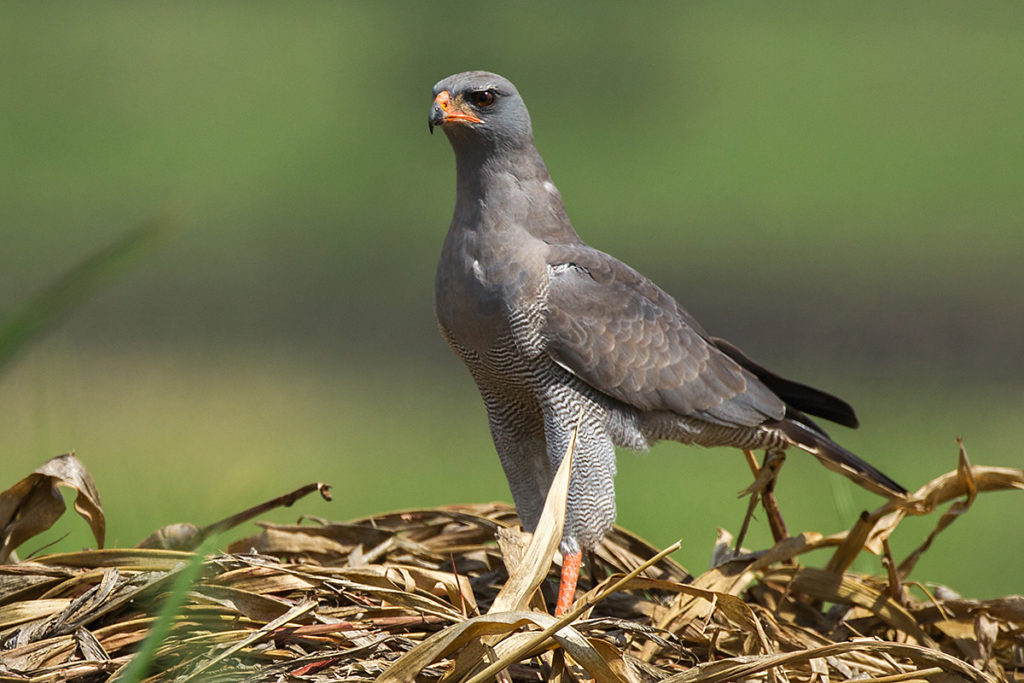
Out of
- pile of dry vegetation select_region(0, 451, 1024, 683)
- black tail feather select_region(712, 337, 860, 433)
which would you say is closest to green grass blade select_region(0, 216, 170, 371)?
pile of dry vegetation select_region(0, 451, 1024, 683)

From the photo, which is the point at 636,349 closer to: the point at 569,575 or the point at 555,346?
the point at 555,346

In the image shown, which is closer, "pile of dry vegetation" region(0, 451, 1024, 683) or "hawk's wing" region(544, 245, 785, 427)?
"pile of dry vegetation" region(0, 451, 1024, 683)

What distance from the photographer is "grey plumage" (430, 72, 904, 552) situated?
2.36 m

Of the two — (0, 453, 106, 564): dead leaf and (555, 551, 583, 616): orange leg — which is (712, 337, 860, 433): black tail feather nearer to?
(555, 551, 583, 616): orange leg

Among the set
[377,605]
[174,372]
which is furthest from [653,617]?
[174,372]

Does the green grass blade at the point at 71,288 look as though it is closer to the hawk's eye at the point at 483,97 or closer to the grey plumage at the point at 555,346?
the grey plumage at the point at 555,346

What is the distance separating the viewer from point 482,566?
2.39 meters

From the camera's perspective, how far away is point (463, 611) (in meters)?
1.84

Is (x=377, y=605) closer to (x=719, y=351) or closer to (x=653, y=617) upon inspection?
(x=653, y=617)

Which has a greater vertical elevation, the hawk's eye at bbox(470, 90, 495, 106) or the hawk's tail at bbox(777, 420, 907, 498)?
the hawk's eye at bbox(470, 90, 495, 106)

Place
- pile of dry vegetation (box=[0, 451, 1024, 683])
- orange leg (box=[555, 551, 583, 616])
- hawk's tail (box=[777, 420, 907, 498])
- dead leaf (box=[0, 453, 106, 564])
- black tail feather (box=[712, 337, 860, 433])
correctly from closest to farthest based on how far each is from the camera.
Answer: pile of dry vegetation (box=[0, 451, 1024, 683]) → dead leaf (box=[0, 453, 106, 564]) → orange leg (box=[555, 551, 583, 616]) → hawk's tail (box=[777, 420, 907, 498]) → black tail feather (box=[712, 337, 860, 433])

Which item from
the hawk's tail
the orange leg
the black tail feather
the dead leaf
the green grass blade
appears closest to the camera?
the green grass blade

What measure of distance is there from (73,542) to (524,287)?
97.3 inches

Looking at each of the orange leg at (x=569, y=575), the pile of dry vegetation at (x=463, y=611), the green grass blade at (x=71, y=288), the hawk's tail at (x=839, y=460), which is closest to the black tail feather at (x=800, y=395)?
the hawk's tail at (x=839, y=460)
